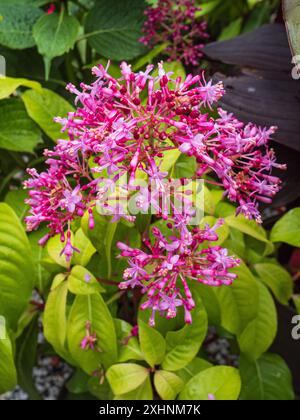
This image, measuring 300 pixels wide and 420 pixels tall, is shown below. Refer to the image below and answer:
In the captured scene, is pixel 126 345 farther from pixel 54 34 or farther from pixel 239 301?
pixel 54 34

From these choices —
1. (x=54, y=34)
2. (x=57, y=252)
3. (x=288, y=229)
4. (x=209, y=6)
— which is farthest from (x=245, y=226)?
(x=209, y=6)

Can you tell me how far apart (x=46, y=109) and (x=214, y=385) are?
0.52 meters

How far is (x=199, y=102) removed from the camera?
648 millimetres

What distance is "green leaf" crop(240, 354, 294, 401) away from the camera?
975 millimetres

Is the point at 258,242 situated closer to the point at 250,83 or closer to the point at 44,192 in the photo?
the point at 250,83

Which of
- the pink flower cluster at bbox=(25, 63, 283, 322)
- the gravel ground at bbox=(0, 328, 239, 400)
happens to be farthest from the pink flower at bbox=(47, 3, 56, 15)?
the gravel ground at bbox=(0, 328, 239, 400)

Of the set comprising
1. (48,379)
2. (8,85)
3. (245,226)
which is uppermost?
(8,85)

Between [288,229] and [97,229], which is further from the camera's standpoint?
[288,229]

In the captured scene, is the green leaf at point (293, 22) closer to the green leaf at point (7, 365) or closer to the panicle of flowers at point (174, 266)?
the panicle of flowers at point (174, 266)

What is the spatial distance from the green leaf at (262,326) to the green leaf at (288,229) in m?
0.11

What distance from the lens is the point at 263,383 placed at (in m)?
0.98

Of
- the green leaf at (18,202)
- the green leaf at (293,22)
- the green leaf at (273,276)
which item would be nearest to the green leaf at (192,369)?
the green leaf at (273,276)

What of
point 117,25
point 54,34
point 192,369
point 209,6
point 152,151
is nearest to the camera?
point 152,151

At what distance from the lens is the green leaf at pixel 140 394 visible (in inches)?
31.6
